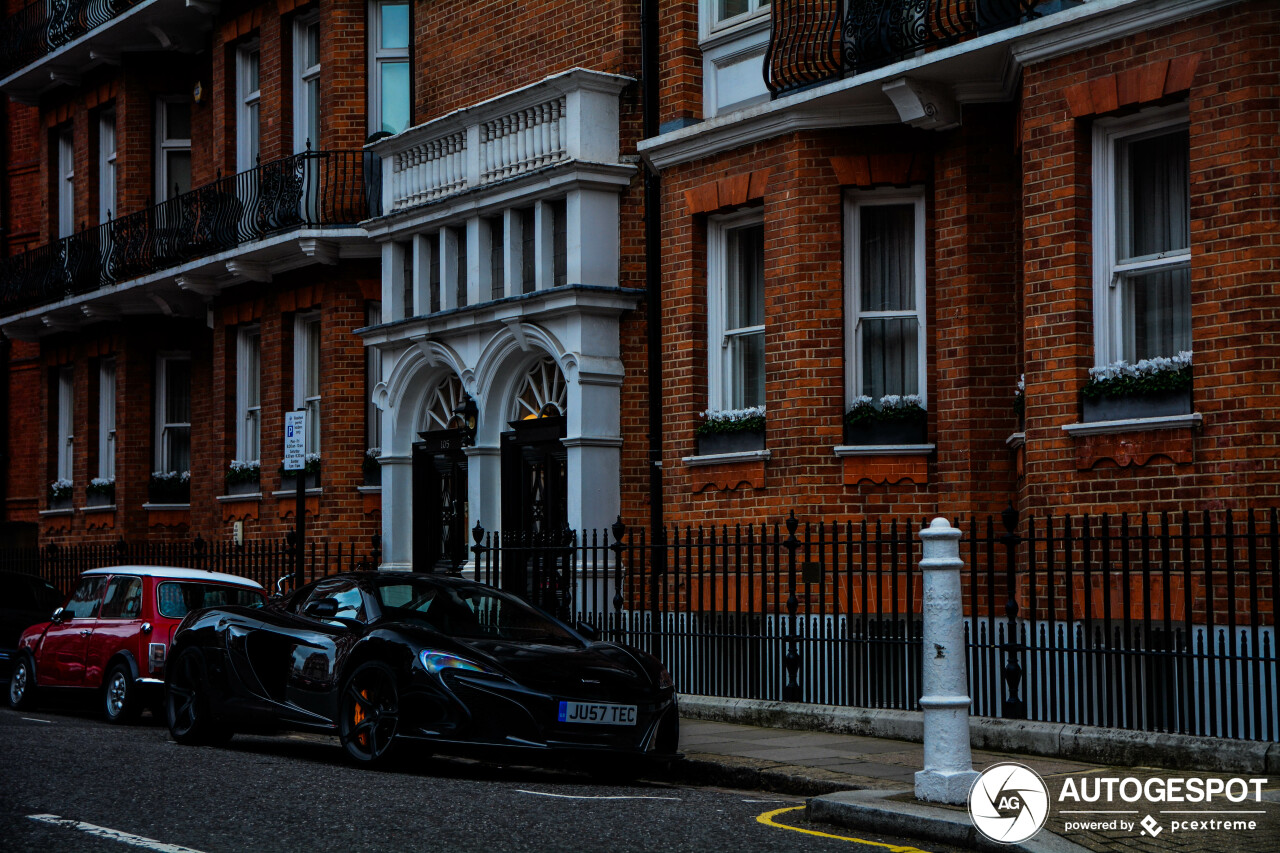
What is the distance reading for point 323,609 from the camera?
11.2 meters

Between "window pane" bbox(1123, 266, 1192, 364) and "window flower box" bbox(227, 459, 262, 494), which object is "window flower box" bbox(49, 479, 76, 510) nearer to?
"window flower box" bbox(227, 459, 262, 494)

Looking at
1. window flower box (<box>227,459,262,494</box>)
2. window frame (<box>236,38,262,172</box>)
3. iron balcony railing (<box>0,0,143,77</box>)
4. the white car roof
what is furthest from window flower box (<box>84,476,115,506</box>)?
the white car roof

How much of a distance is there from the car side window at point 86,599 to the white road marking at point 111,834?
7.56 m

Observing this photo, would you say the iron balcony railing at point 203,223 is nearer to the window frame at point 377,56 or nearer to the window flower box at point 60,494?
the window frame at point 377,56

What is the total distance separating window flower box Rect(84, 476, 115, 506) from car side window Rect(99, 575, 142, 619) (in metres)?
11.6

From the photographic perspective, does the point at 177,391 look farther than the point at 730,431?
Yes

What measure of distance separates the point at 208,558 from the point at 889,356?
11.3 metres

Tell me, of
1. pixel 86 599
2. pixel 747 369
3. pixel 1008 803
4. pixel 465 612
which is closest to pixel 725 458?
pixel 747 369

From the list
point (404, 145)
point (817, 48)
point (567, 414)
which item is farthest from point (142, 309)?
point (817, 48)

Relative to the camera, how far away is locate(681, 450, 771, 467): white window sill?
15.4m

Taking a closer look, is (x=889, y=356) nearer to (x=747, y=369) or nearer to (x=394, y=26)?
(x=747, y=369)

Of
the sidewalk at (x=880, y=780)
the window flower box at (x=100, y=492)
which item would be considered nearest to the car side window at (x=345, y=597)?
the sidewalk at (x=880, y=780)

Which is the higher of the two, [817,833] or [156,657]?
[156,657]

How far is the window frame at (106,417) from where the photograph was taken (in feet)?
89.0
